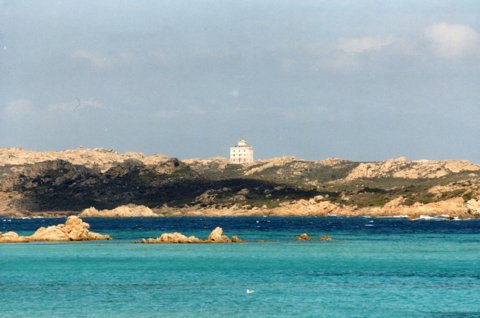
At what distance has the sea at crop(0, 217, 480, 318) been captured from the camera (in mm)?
55500

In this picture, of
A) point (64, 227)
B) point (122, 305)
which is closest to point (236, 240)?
point (64, 227)

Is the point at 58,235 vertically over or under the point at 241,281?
over

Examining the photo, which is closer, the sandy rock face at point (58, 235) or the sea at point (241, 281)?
the sea at point (241, 281)

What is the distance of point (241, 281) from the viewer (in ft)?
240

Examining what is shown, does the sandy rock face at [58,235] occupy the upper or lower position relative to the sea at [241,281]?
upper

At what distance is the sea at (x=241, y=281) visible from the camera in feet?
182

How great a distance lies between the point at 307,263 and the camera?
91.3 meters

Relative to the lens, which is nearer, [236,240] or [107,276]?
[107,276]

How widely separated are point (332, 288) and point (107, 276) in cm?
2159

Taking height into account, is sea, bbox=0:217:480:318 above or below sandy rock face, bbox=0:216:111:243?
below

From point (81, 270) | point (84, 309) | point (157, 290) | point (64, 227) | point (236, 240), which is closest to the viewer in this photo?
point (84, 309)

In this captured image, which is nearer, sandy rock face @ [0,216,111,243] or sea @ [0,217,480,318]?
sea @ [0,217,480,318]

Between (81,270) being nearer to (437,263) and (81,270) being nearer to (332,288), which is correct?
(332,288)

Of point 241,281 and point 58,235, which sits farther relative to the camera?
point 58,235
